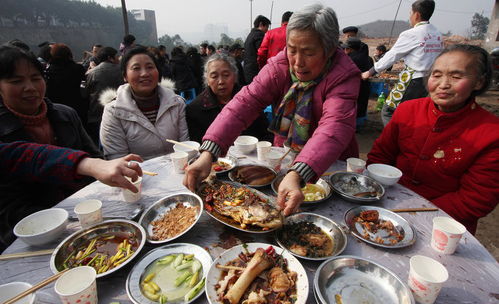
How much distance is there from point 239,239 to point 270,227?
10.1 inches

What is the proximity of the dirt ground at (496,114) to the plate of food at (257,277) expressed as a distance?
12.9 feet

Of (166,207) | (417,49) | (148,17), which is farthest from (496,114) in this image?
(148,17)

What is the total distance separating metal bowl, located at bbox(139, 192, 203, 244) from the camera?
195cm

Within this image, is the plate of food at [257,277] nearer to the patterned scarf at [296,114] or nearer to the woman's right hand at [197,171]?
the woman's right hand at [197,171]

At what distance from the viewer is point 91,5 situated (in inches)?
2482

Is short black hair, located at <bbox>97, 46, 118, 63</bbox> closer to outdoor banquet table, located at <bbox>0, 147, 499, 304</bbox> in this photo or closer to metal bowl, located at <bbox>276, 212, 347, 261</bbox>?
outdoor banquet table, located at <bbox>0, 147, 499, 304</bbox>

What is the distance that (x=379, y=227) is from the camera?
198 centimetres

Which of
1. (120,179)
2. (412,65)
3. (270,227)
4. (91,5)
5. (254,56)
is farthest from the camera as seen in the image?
(91,5)

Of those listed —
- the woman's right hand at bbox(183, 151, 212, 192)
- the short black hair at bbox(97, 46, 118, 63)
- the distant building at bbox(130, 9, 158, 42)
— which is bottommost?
the woman's right hand at bbox(183, 151, 212, 192)

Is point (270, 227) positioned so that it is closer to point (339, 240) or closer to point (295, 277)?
point (295, 277)

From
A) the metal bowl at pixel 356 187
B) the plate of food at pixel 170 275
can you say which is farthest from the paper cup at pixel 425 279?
the plate of food at pixel 170 275

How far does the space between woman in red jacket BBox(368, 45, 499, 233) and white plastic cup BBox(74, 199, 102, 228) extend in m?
3.08

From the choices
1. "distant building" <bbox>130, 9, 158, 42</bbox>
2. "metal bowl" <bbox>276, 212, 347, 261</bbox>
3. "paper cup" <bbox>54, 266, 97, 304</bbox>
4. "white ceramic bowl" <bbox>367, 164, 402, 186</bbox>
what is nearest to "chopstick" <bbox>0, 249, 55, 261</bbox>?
"paper cup" <bbox>54, 266, 97, 304</bbox>

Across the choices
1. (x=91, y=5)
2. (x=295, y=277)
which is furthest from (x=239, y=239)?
(x=91, y=5)
